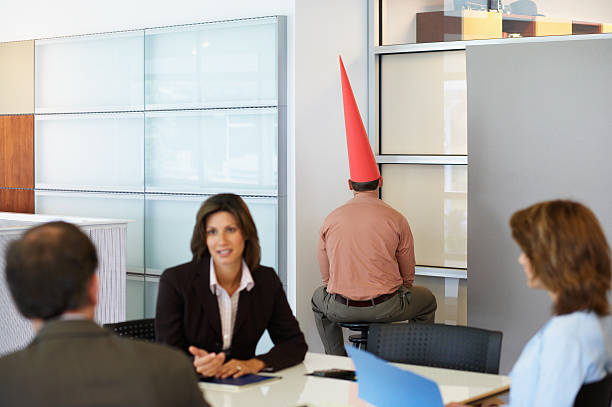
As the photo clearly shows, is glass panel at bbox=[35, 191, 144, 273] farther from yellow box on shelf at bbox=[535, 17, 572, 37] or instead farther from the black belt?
yellow box on shelf at bbox=[535, 17, 572, 37]

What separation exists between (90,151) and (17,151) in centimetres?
78

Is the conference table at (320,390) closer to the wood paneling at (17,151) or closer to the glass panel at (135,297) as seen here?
the glass panel at (135,297)

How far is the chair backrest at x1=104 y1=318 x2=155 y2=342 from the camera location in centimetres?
276

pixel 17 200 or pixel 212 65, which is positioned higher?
pixel 212 65

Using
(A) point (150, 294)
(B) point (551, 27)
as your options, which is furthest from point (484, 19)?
(A) point (150, 294)

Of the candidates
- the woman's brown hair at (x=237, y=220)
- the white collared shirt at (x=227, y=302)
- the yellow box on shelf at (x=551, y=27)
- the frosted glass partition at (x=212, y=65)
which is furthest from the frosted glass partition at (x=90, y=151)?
the white collared shirt at (x=227, y=302)

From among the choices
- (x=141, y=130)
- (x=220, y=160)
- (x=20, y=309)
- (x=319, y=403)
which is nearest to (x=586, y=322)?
(x=319, y=403)

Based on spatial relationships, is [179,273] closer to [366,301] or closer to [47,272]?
[47,272]

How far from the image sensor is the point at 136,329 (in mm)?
2834

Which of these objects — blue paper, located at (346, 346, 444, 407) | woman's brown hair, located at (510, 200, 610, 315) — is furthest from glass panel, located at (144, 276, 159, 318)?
woman's brown hair, located at (510, 200, 610, 315)

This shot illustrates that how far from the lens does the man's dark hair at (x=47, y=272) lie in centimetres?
135

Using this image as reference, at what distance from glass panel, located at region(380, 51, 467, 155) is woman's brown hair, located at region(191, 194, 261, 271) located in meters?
2.10

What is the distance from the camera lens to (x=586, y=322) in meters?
1.95

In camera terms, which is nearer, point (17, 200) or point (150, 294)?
point (150, 294)
